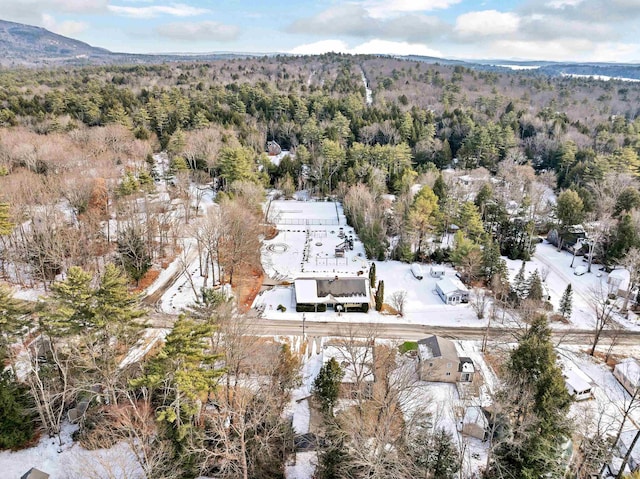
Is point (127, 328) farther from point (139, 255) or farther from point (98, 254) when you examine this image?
point (98, 254)

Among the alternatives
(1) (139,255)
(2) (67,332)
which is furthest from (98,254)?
(2) (67,332)

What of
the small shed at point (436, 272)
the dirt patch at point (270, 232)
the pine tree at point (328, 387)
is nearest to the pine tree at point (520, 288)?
the small shed at point (436, 272)

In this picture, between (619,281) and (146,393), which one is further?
(619,281)

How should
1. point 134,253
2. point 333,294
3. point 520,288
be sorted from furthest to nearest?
point 520,288 < point 134,253 < point 333,294

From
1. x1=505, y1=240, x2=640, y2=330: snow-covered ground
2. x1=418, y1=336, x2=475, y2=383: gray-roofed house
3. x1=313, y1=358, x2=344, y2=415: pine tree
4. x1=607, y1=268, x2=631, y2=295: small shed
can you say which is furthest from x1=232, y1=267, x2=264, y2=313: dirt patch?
x1=607, y1=268, x2=631, y2=295: small shed

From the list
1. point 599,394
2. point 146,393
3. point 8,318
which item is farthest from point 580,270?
point 8,318

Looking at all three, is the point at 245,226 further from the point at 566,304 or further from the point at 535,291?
the point at 566,304
